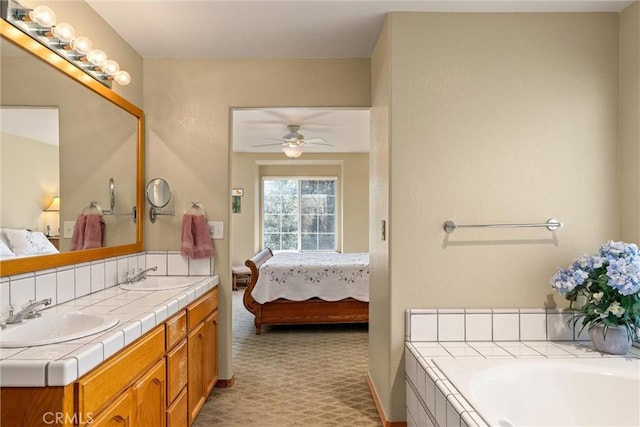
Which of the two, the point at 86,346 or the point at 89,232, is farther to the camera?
the point at 89,232

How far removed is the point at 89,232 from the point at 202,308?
756 mm

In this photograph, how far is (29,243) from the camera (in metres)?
1.70

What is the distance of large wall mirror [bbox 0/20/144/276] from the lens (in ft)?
5.24

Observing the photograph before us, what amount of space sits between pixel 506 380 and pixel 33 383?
5.82ft

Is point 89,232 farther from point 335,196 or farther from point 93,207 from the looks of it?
point 335,196

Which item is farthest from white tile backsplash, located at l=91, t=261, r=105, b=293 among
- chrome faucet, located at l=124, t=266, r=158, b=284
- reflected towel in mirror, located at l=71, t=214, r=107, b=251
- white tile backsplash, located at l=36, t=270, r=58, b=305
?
white tile backsplash, located at l=36, t=270, r=58, b=305

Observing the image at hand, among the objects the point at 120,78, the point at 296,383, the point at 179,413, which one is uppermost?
the point at 120,78

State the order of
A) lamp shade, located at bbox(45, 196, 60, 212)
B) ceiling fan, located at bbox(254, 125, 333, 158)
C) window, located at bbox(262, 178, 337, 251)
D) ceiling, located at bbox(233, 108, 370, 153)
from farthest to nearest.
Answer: window, located at bbox(262, 178, 337, 251)
ceiling fan, located at bbox(254, 125, 333, 158)
ceiling, located at bbox(233, 108, 370, 153)
lamp shade, located at bbox(45, 196, 60, 212)

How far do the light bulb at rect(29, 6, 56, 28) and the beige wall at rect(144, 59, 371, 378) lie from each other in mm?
1155

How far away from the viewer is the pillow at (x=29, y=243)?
160 cm

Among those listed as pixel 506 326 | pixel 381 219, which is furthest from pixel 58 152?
pixel 506 326

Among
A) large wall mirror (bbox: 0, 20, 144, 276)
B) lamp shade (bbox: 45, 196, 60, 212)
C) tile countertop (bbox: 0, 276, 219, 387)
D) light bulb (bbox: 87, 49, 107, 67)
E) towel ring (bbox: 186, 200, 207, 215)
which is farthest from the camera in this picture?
towel ring (bbox: 186, 200, 207, 215)

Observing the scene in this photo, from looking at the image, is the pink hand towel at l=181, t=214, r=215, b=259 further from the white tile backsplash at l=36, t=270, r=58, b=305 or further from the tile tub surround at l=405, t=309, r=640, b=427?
the tile tub surround at l=405, t=309, r=640, b=427

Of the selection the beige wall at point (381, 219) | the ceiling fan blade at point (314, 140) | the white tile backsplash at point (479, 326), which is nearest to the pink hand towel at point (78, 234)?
the beige wall at point (381, 219)
